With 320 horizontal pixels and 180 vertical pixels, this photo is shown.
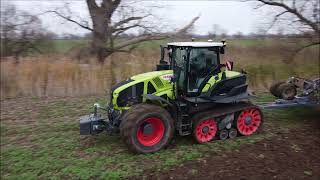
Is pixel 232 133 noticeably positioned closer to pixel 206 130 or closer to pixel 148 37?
pixel 206 130

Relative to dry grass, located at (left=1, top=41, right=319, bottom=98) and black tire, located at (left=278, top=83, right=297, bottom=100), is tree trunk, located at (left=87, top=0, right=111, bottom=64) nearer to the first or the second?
dry grass, located at (left=1, top=41, right=319, bottom=98)

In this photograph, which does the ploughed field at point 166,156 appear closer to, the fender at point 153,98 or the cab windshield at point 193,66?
the fender at point 153,98

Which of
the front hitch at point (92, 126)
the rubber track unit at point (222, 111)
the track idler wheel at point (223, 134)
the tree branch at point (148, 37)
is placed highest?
the tree branch at point (148, 37)

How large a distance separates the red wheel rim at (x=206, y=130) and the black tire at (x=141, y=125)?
58 cm

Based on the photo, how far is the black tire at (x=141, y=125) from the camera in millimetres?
6777

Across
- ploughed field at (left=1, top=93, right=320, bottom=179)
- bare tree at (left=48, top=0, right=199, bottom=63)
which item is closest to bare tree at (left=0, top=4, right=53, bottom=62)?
bare tree at (left=48, top=0, right=199, bottom=63)

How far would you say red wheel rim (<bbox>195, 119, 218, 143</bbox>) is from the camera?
295 inches

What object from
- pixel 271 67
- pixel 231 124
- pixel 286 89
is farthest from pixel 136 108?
pixel 271 67

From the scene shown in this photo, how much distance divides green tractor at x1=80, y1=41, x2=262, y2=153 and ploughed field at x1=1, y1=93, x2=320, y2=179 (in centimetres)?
27

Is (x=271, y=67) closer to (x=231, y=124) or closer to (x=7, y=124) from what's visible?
(x=231, y=124)

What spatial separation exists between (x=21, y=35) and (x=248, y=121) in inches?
491

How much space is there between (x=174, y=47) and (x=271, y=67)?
799 cm

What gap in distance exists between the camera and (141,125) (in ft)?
23.0

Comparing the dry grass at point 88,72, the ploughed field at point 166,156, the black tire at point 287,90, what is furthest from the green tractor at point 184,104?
the dry grass at point 88,72
